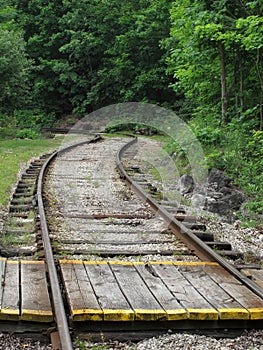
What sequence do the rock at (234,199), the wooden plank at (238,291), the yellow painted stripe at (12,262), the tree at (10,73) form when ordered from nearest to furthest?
the wooden plank at (238,291) < the yellow painted stripe at (12,262) < the rock at (234,199) < the tree at (10,73)

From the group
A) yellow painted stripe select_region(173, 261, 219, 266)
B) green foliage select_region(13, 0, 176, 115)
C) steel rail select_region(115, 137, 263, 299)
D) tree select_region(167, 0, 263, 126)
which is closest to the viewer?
steel rail select_region(115, 137, 263, 299)

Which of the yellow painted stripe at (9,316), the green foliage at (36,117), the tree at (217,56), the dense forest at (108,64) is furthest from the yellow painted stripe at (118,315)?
the green foliage at (36,117)

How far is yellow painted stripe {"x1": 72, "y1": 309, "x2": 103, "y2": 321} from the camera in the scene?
333 centimetres

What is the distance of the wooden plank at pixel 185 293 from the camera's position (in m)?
3.48

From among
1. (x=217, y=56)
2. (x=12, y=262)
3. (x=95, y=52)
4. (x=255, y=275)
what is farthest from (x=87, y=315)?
(x=95, y=52)

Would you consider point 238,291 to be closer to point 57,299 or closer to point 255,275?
point 255,275

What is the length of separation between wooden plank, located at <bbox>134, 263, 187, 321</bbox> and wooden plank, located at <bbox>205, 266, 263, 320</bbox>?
518mm

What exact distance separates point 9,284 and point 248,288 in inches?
81.4

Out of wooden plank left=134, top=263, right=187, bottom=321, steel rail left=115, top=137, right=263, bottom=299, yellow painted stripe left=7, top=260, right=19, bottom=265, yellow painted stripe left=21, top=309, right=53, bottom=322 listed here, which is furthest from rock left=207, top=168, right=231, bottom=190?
yellow painted stripe left=21, top=309, right=53, bottom=322

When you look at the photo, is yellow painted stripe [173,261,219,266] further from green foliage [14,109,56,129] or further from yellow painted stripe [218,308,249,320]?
green foliage [14,109,56,129]

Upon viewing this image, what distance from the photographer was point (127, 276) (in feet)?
13.8

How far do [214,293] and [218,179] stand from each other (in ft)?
17.0

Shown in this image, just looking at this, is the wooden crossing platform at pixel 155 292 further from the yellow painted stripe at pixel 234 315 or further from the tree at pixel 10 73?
the tree at pixel 10 73

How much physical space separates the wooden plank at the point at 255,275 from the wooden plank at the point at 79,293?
4.99ft
